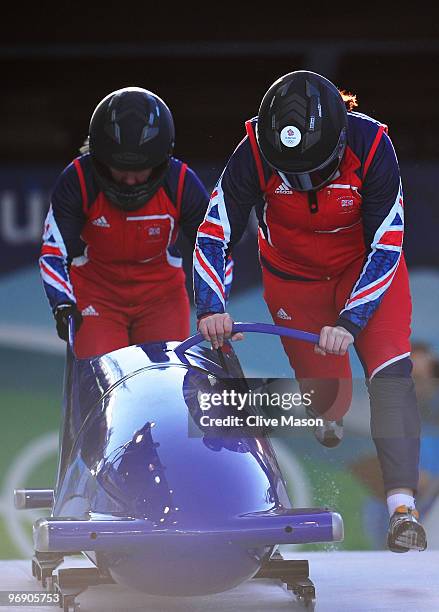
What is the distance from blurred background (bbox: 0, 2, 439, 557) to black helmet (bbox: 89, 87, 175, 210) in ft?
7.46

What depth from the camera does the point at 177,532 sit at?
2.56 metres

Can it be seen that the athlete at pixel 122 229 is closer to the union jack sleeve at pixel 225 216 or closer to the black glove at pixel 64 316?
the black glove at pixel 64 316

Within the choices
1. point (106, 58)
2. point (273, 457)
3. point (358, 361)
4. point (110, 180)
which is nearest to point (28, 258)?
point (106, 58)

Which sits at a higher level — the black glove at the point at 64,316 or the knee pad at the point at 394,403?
the black glove at the point at 64,316

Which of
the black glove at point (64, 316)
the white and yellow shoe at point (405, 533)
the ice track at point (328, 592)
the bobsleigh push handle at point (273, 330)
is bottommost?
the ice track at point (328, 592)

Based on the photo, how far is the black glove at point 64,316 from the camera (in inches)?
143

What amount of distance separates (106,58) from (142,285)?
8.59ft

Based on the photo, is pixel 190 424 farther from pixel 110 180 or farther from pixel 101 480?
pixel 110 180

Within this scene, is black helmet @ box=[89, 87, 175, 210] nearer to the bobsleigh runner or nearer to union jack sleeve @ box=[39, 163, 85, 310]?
union jack sleeve @ box=[39, 163, 85, 310]

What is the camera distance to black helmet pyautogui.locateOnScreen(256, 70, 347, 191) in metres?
3.01

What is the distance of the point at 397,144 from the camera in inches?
234

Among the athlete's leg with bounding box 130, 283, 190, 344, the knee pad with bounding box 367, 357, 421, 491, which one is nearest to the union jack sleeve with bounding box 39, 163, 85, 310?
the athlete's leg with bounding box 130, 283, 190, 344

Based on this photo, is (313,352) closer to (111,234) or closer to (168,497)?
(111,234)

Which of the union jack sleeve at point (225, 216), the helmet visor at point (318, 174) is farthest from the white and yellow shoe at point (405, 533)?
the helmet visor at point (318, 174)
